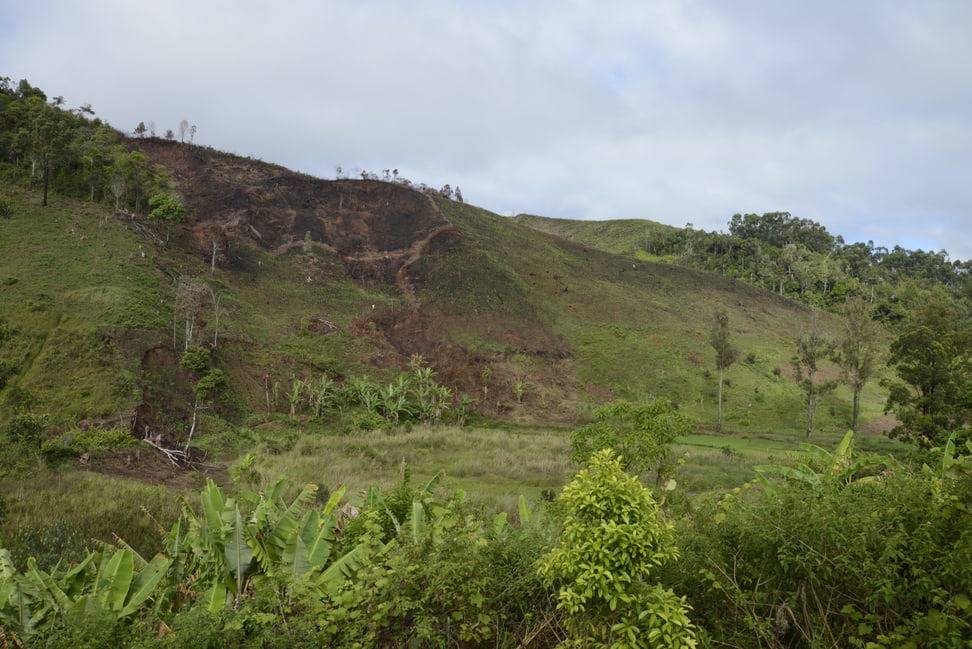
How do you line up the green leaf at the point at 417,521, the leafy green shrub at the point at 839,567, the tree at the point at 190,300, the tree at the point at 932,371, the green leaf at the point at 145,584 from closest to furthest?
1. the leafy green shrub at the point at 839,567
2. the green leaf at the point at 145,584
3. the green leaf at the point at 417,521
4. the tree at the point at 932,371
5. the tree at the point at 190,300

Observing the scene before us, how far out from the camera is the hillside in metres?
23.7

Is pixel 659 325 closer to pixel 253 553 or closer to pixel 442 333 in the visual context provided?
pixel 442 333

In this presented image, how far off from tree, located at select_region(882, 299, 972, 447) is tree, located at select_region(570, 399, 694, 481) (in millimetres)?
19518

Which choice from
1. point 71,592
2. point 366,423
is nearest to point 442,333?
point 366,423

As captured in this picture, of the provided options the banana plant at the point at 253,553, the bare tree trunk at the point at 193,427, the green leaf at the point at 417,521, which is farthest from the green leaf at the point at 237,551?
the bare tree trunk at the point at 193,427

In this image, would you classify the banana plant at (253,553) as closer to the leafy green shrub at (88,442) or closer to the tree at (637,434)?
the tree at (637,434)

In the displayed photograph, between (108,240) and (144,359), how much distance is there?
1357 centimetres

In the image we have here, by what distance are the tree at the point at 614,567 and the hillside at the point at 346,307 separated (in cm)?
2143

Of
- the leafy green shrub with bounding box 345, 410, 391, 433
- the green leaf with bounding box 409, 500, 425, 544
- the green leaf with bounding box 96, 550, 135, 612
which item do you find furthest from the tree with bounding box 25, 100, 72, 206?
the green leaf with bounding box 409, 500, 425, 544

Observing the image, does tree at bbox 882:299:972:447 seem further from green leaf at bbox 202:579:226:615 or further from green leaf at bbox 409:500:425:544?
green leaf at bbox 202:579:226:615

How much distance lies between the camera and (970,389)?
43.4ft

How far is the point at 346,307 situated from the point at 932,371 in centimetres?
3380

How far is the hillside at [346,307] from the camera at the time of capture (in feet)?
77.8

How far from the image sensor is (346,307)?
1501 inches
